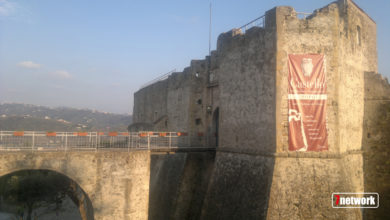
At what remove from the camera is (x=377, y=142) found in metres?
13.7

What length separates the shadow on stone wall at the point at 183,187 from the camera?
15.2 m

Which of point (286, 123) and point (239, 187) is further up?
point (286, 123)

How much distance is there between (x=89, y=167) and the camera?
10.9m

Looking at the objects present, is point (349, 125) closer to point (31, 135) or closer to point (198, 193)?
point (198, 193)

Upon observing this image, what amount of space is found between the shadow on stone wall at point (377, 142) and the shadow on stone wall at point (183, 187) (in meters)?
7.86

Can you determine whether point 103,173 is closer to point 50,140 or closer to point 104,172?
point 104,172

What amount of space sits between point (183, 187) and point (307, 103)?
842cm

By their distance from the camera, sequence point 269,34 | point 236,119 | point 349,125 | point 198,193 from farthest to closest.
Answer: point 198,193
point 236,119
point 349,125
point 269,34

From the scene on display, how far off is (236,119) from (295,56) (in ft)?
13.2

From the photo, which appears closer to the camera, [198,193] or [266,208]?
[266,208]

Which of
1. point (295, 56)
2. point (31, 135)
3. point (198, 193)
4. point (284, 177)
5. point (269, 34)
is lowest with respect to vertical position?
point (198, 193)

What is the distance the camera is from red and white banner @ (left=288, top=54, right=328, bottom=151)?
10.9 m

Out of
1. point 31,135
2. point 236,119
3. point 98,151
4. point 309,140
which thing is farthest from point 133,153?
point 309,140

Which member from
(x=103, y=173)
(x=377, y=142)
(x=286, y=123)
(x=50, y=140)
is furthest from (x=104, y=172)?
(x=377, y=142)
